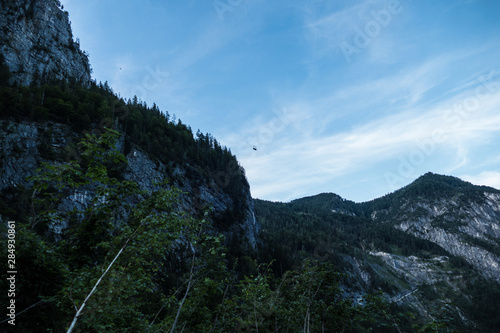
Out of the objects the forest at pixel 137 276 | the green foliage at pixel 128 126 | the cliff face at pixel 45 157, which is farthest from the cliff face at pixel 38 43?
the forest at pixel 137 276

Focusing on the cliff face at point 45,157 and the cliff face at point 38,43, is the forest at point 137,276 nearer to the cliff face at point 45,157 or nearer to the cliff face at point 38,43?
the cliff face at point 45,157

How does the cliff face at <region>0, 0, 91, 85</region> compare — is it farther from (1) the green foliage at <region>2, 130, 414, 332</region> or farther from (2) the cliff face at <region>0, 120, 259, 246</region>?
(1) the green foliage at <region>2, 130, 414, 332</region>

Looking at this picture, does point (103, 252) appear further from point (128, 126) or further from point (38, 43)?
point (38, 43)

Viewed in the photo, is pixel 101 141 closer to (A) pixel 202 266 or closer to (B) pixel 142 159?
(A) pixel 202 266

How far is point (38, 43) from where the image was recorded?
94.4 meters

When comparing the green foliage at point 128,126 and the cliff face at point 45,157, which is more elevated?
the green foliage at point 128,126

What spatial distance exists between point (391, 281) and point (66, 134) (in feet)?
796

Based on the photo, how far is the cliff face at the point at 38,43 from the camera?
268 ft

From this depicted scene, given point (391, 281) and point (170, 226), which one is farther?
point (391, 281)

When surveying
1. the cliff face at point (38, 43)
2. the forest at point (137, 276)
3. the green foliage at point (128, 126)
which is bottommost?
the forest at point (137, 276)

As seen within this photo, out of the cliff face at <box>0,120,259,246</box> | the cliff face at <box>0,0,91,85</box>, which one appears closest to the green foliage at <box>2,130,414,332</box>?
the cliff face at <box>0,120,259,246</box>

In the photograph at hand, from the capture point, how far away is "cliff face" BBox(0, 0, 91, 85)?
81.6 metres

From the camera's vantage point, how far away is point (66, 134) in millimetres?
63562

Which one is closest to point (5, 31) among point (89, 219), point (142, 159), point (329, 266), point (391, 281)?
point (142, 159)
